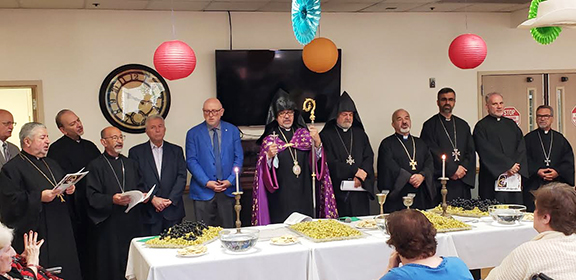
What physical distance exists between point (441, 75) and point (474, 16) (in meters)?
0.86

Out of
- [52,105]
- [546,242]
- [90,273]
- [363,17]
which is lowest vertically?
[90,273]

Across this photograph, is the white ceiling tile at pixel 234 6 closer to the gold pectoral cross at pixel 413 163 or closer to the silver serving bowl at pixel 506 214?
the gold pectoral cross at pixel 413 163

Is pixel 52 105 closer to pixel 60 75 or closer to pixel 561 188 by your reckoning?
pixel 60 75

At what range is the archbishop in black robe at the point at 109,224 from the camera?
206 inches

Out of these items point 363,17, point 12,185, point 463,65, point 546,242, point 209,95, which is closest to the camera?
point 546,242

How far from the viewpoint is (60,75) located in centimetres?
663

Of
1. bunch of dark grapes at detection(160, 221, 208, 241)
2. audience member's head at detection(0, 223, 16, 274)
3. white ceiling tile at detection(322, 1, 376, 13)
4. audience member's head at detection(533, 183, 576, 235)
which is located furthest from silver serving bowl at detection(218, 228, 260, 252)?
white ceiling tile at detection(322, 1, 376, 13)

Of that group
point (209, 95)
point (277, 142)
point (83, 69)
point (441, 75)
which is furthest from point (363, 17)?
point (83, 69)

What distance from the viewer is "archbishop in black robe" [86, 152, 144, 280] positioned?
206 inches

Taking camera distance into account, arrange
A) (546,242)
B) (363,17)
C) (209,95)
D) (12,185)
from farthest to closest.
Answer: (363,17), (209,95), (12,185), (546,242)

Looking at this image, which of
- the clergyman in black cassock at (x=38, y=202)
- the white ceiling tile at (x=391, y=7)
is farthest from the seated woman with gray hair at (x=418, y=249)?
the white ceiling tile at (x=391, y=7)

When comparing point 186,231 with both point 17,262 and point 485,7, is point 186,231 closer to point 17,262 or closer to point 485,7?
point 17,262

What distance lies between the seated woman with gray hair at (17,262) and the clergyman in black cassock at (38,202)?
1.20 metres

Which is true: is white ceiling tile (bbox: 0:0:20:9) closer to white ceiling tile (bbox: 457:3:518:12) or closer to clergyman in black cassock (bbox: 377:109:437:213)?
clergyman in black cassock (bbox: 377:109:437:213)
